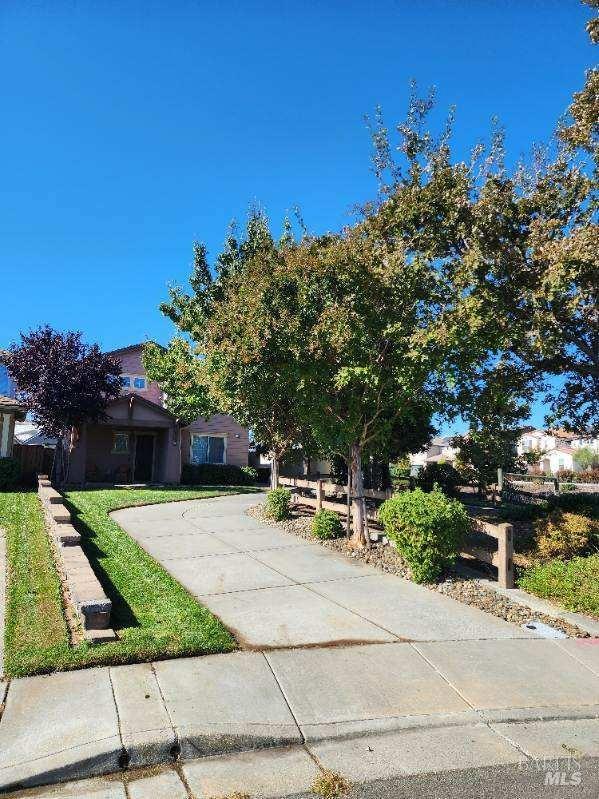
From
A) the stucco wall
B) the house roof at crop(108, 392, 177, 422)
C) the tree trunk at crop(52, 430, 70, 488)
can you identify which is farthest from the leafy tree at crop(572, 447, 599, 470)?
the tree trunk at crop(52, 430, 70, 488)

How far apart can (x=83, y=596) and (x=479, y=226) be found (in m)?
7.98

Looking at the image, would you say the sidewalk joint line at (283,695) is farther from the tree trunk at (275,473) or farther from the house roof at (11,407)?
the house roof at (11,407)

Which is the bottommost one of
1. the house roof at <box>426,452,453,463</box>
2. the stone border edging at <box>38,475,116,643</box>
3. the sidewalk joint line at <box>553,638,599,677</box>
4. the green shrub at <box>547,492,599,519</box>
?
the sidewalk joint line at <box>553,638,599,677</box>

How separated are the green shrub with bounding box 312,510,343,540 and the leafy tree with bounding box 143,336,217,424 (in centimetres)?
756

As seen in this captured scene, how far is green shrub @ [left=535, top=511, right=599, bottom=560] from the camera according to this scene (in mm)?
8742

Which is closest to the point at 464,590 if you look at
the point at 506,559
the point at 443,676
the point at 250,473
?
the point at 506,559

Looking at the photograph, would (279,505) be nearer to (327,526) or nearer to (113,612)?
(327,526)

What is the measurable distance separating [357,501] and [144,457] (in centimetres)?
1692

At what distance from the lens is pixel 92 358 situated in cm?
2008

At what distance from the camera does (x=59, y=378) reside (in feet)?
62.9

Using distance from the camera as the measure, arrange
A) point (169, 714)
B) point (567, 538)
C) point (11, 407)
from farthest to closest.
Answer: point (11, 407), point (567, 538), point (169, 714)

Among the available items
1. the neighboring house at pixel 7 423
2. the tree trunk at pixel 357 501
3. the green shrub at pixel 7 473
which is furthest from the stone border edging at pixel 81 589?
the neighboring house at pixel 7 423
